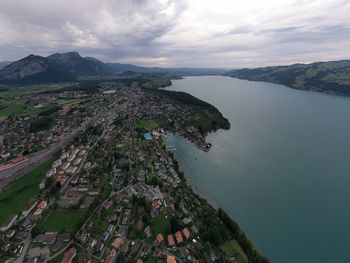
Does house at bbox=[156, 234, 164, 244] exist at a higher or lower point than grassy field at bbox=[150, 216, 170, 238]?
higher

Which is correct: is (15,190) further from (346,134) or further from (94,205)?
(346,134)

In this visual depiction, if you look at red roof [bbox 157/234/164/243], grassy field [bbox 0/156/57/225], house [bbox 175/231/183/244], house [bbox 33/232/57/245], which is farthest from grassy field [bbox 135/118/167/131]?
house [bbox 175/231/183/244]

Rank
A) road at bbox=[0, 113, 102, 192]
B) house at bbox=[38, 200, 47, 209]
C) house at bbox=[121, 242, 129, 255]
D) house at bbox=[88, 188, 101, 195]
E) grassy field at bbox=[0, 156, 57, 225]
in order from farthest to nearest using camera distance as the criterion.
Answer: road at bbox=[0, 113, 102, 192] → house at bbox=[88, 188, 101, 195] → grassy field at bbox=[0, 156, 57, 225] → house at bbox=[38, 200, 47, 209] → house at bbox=[121, 242, 129, 255]

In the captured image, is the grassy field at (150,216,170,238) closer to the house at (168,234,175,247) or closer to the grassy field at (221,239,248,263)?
the house at (168,234,175,247)

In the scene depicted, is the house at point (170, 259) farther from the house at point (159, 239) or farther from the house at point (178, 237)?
the house at point (159, 239)

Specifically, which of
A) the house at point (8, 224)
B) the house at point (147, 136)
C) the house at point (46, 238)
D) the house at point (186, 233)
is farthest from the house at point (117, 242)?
the house at point (147, 136)

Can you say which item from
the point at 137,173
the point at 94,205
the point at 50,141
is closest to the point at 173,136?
the point at 137,173

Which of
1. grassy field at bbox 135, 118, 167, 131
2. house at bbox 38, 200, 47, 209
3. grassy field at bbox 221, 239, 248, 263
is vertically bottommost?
grassy field at bbox 135, 118, 167, 131
